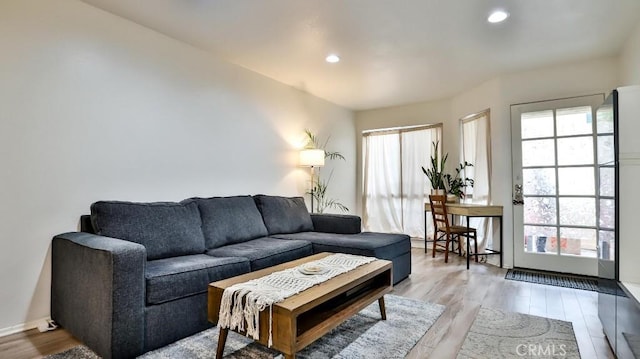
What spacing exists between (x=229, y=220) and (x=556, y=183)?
3.63 m

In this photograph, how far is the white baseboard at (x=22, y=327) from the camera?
211 cm

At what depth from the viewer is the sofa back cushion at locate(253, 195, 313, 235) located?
3668mm

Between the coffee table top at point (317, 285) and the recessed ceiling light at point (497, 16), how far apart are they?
2126 mm

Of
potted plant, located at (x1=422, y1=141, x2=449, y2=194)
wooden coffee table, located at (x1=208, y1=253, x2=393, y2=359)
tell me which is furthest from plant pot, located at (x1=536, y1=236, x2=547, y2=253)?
wooden coffee table, located at (x1=208, y1=253, x2=393, y2=359)

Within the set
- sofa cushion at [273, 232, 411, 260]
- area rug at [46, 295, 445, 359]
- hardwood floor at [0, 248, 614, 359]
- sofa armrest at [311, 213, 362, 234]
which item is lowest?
hardwood floor at [0, 248, 614, 359]

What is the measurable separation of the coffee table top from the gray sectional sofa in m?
0.40

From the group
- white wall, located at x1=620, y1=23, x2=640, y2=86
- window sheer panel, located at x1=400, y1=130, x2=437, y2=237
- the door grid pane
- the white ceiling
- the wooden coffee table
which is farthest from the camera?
window sheer panel, located at x1=400, y1=130, x2=437, y2=237

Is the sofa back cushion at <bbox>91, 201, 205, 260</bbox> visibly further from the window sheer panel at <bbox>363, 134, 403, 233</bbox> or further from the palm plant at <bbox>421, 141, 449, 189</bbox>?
the window sheer panel at <bbox>363, 134, 403, 233</bbox>

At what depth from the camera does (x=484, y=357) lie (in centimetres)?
190

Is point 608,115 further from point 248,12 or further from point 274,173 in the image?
point 274,173

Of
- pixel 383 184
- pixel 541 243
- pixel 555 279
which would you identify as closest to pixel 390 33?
pixel 541 243

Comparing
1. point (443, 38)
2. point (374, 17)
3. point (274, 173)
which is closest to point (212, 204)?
point (274, 173)

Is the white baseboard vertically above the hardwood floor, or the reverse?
the white baseboard

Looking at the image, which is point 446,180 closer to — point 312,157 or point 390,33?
point 312,157
